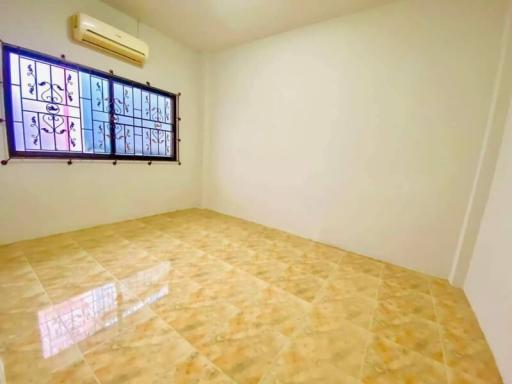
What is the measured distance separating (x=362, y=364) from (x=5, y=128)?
3.36m

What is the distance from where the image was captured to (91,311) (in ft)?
4.57

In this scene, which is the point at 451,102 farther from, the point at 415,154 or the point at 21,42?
the point at 21,42

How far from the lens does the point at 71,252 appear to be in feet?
6.95

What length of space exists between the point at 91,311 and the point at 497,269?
8.52ft

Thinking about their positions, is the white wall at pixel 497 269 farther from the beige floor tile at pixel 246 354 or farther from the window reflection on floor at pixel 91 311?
the window reflection on floor at pixel 91 311

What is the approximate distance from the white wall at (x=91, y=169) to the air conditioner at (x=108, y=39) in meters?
0.13

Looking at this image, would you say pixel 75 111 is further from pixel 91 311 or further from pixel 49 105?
pixel 91 311

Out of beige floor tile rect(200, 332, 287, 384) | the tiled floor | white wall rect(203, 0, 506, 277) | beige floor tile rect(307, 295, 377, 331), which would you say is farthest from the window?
beige floor tile rect(307, 295, 377, 331)

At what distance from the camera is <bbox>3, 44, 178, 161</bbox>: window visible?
2.13 metres

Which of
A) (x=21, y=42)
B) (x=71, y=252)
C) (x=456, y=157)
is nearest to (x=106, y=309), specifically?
(x=71, y=252)

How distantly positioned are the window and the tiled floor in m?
1.06

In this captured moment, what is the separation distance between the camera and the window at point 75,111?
2.13m

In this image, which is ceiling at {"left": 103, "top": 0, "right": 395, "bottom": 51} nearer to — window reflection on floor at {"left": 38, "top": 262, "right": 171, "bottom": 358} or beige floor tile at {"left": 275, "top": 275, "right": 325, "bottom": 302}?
beige floor tile at {"left": 275, "top": 275, "right": 325, "bottom": 302}

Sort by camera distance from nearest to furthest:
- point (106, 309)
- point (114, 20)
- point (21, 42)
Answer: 1. point (106, 309)
2. point (21, 42)
3. point (114, 20)
